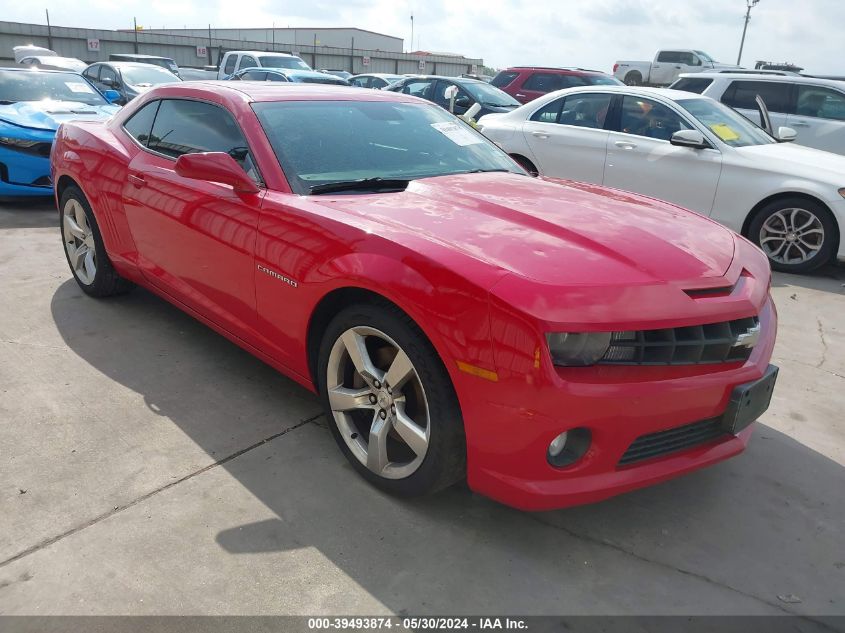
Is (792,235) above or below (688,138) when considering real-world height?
below

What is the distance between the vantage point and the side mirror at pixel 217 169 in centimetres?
294

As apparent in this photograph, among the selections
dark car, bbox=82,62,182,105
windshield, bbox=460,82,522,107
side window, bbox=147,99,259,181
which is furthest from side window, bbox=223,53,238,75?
side window, bbox=147,99,259,181

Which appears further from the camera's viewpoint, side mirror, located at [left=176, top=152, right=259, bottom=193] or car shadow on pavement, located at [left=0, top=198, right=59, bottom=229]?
car shadow on pavement, located at [left=0, top=198, right=59, bottom=229]

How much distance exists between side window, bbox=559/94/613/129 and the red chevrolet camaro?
3.78 meters

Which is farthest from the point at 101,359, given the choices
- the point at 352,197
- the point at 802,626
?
the point at 802,626

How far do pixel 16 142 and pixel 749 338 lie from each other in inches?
282

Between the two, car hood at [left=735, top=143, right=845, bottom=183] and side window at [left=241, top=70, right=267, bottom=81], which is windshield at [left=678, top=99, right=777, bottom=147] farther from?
side window at [left=241, top=70, right=267, bottom=81]

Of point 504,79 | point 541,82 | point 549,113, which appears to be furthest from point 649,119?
point 504,79

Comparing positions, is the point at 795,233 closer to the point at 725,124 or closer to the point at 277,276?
the point at 725,124

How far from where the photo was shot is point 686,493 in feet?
9.04

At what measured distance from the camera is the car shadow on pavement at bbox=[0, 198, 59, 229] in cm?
667

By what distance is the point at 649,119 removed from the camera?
675 centimetres

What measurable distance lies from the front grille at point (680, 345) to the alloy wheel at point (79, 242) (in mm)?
3582

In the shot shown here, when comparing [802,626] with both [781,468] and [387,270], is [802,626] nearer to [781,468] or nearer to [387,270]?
[781,468]
